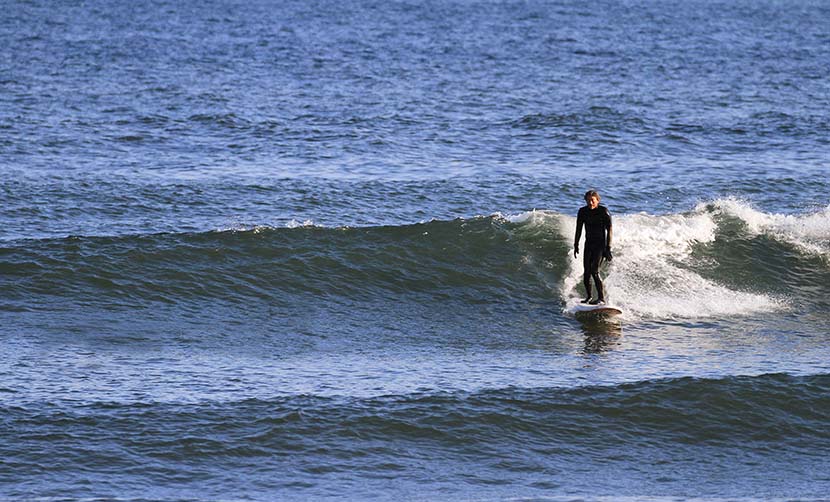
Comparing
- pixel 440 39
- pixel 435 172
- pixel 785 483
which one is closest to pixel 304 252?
pixel 435 172

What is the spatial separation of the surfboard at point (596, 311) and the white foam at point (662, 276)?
12.8 inches

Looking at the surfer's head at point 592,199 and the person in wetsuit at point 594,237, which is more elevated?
the surfer's head at point 592,199

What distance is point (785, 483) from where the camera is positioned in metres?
11.7

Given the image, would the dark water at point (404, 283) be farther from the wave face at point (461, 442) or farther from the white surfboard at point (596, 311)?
the white surfboard at point (596, 311)

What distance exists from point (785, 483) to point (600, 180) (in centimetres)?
1294

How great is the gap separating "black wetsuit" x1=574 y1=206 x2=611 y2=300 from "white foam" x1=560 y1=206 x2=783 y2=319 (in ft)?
1.91

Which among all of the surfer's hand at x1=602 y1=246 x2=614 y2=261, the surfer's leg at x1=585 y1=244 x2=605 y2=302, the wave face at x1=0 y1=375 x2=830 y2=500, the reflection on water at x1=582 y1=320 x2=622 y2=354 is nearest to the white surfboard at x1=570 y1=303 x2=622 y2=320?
the reflection on water at x1=582 y1=320 x2=622 y2=354

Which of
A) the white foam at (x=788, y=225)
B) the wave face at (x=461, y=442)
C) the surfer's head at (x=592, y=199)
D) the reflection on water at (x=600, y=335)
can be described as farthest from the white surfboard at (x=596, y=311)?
the white foam at (x=788, y=225)

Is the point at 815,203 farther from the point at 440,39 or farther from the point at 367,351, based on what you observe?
the point at 440,39

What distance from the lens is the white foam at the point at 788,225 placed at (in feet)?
65.9

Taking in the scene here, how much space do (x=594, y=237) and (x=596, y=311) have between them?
102cm

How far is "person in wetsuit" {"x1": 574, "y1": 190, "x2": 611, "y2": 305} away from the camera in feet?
53.9

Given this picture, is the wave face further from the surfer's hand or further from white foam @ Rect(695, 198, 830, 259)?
white foam @ Rect(695, 198, 830, 259)

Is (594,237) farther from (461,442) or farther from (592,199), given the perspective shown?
(461,442)
